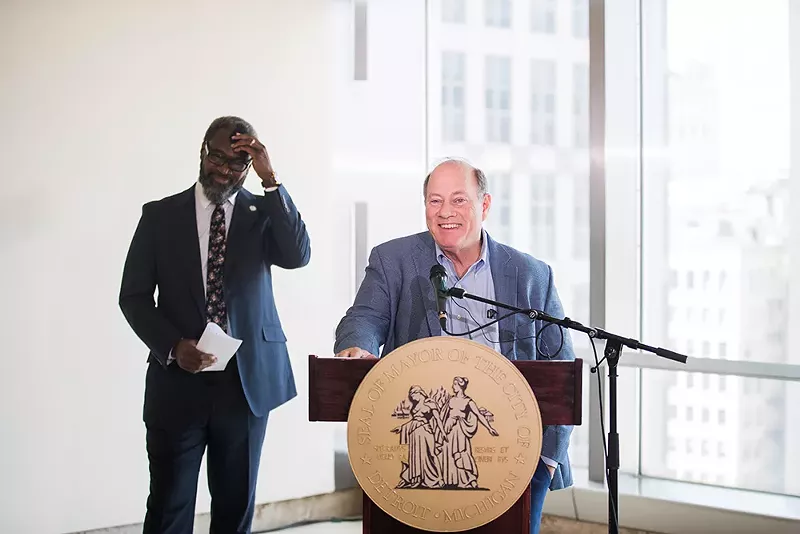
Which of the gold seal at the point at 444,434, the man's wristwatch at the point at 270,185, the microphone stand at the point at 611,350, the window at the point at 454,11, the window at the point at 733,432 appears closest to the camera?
the gold seal at the point at 444,434

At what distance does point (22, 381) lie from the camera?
3498mm

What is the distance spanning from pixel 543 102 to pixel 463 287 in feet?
7.35

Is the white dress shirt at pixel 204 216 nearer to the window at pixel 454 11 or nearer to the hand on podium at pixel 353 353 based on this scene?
the hand on podium at pixel 353 353

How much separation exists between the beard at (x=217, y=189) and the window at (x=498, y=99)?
5.69 ft

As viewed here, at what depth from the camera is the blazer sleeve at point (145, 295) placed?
10.7 ft

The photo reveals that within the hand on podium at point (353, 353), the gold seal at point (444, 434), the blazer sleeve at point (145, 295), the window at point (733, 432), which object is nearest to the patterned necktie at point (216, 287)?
the blazer sleeve at point (145, 295)

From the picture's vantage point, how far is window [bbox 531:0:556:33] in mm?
4453

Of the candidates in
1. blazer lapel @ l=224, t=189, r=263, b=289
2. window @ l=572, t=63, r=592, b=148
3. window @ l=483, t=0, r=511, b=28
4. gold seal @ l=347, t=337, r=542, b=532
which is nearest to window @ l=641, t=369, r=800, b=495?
window @ l=572, t=63, r=592, b=148

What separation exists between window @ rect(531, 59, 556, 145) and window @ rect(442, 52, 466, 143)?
0.42 metres

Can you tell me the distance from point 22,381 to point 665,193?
307cm

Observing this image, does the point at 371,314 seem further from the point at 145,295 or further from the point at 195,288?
the point at 145,295

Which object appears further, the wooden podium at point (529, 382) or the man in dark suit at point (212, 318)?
the man in dark suit at point (212, 318)

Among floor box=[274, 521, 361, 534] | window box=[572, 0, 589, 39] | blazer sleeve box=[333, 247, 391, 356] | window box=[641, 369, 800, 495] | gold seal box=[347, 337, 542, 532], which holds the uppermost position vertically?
window box=[572, 0, 589, 39]

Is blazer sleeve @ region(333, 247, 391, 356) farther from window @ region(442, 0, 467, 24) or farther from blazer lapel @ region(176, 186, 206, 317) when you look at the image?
window @ region(442, 0, 467, 24)
